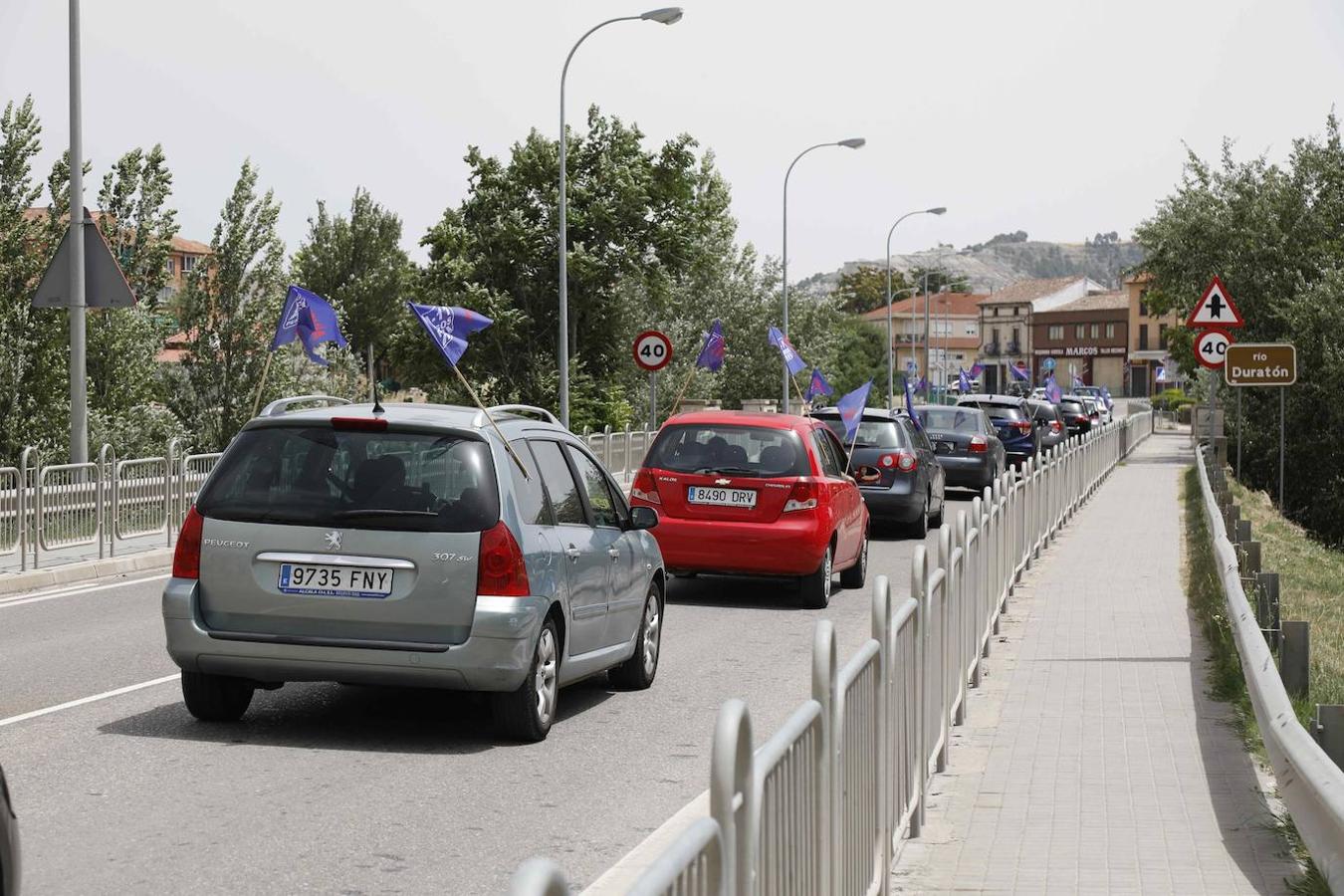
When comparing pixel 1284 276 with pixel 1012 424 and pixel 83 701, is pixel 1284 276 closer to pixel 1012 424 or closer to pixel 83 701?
pixel 1012 424

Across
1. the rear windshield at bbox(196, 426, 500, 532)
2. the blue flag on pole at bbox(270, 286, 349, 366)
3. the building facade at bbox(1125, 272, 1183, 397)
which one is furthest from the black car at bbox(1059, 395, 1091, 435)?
the building facade at bbox(1125, 272, 1183, 397)

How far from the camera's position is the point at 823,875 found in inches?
176

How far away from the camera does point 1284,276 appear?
1820 inches

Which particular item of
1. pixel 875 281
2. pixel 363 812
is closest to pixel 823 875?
pixel 363 812

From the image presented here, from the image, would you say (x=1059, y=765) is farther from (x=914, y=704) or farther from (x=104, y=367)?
(x=104, y=367)

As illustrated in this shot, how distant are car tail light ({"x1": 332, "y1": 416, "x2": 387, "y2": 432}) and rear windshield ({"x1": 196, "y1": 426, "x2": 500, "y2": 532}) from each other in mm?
33

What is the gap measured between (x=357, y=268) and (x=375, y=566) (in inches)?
2905

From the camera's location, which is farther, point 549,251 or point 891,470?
point 549,251

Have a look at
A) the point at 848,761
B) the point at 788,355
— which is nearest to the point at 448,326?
the point at 848,761

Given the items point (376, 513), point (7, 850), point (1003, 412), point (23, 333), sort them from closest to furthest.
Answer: point (7, 850)
point (376, 513)
point (23, 333)
point (1003, 412)

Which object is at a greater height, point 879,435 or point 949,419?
point 949,419

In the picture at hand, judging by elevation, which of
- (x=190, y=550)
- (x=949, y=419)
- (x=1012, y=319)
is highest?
(x=1012, y=319)

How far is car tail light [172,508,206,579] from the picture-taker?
28.7 feet

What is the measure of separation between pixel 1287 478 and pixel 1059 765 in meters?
36.7
